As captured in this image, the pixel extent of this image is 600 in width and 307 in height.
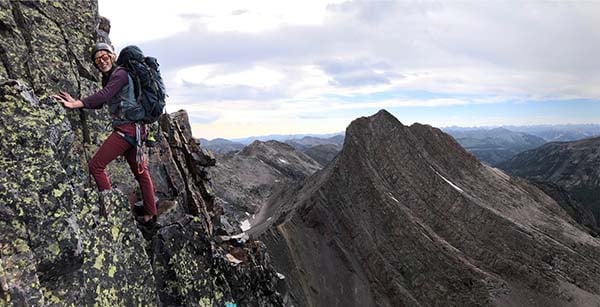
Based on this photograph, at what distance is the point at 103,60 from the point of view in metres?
10.6

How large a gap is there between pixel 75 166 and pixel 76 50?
4899 mm

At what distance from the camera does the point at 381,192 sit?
71.2 m

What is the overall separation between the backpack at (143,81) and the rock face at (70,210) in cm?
183

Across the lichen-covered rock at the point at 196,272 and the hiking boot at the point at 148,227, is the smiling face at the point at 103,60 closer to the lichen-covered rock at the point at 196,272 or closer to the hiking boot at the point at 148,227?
the hiking boot at the point at 148,227

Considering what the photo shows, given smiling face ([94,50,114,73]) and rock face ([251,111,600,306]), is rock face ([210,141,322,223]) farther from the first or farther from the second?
smiling face ([94,50,114,73])

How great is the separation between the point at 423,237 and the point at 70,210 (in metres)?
60.5

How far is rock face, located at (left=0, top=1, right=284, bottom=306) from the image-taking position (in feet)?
28.3

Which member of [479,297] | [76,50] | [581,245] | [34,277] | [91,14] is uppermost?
[91,14]

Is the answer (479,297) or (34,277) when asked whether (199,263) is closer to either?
(34,277)

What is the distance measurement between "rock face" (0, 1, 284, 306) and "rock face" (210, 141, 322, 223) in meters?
90.2

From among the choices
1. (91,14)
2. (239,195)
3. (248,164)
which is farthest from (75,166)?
(248,164)

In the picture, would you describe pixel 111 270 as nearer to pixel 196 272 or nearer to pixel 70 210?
pixel 70 210

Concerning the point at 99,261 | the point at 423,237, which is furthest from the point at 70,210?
the point at 423,237

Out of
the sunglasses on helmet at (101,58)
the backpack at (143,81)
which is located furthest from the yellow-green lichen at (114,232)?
the sunglasses on helmet at (101,58)
